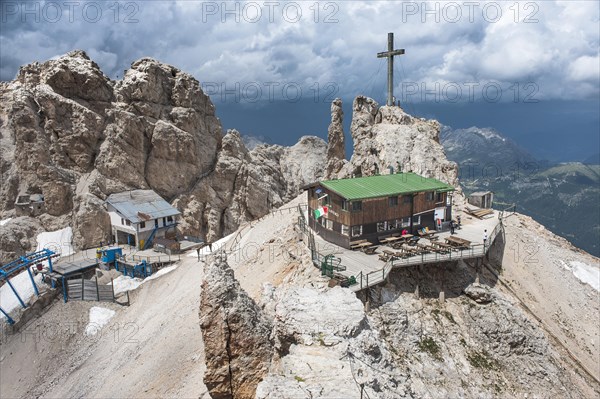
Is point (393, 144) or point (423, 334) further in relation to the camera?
point (393, 144)

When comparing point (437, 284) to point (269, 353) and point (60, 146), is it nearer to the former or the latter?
point (269, 353)

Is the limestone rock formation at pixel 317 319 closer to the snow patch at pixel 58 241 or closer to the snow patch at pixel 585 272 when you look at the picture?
the snow patch at pixel 585 272

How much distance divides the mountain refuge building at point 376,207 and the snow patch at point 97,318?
92.4 ft

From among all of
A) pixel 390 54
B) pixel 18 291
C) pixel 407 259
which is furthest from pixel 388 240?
pixel 18 291

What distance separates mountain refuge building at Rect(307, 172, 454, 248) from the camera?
36219mm

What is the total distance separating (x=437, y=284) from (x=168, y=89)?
72.4 m

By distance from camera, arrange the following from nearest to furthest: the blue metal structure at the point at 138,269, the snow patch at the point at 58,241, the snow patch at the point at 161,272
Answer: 1. the snow patch at the point at 161,272
2. the blue metal structure at the point at 138,269
3. the snow patch at the point at 58,241

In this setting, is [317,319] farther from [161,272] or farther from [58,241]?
[58,241]

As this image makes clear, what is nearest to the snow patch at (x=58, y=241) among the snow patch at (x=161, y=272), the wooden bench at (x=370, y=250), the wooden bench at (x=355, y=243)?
the snow patch at (x=161, y=272)

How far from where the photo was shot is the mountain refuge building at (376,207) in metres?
36.2

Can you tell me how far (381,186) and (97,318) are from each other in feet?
123

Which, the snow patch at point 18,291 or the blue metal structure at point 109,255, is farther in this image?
the blue metal structure at point 109,255

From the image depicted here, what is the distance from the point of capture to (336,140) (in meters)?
82.4

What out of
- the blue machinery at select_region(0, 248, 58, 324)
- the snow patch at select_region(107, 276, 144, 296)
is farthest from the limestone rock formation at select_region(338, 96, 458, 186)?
the blue machinery at select_region(0, 248, 58, 324)
